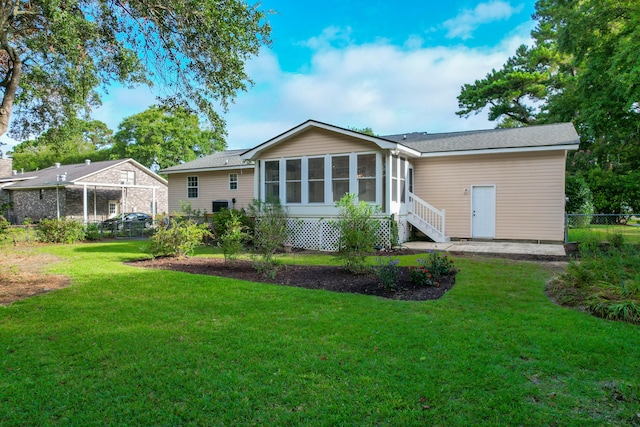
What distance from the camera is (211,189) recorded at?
19.0m

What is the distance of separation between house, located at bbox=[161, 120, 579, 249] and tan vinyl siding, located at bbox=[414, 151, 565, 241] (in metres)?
0.03

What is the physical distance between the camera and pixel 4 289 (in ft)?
20.7

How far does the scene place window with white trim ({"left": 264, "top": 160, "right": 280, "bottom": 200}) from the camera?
13.7 meters

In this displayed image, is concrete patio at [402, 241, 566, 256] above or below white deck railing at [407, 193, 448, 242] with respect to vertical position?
below

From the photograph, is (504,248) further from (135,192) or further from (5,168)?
(5,168)

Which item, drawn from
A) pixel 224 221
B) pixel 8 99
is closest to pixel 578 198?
pixel 224 221

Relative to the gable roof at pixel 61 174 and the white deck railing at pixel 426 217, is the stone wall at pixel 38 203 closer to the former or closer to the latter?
the gable roof at pixel 61 174

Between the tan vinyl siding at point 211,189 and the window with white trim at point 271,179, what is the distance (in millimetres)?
3827

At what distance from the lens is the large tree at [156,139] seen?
3891 centimetres

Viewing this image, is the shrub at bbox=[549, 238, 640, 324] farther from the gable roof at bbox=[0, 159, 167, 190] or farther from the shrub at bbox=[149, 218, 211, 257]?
the gable roof at bbox=[0, 159, 167, 190]

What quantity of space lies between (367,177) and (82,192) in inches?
927

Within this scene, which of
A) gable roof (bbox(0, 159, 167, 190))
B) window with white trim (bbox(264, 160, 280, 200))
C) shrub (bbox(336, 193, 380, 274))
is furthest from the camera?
gable roof (bbox(0, 159, 167, 190))

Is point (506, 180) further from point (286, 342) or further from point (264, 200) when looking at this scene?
point (286, 342)

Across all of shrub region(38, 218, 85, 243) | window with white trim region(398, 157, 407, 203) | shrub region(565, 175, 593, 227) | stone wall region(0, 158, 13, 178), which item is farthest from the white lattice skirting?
stone wall region(0, 158, 13, 178)
